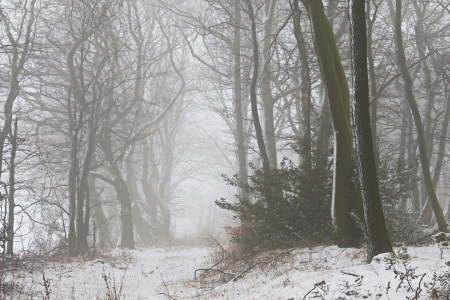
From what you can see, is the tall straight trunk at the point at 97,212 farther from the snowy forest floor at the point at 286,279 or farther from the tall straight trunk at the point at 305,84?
the tall straight trunk at the point at 305,84

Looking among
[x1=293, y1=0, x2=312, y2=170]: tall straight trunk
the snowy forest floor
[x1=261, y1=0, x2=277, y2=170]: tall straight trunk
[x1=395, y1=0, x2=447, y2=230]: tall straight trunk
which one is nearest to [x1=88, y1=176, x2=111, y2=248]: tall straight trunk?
the snowy forest floor

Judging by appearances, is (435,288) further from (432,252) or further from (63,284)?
(63,284)

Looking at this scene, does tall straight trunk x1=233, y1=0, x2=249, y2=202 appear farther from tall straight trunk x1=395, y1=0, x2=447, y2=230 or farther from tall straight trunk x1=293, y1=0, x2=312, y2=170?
tall straight trunk x1=395, y1=0, x2=447, y2=230

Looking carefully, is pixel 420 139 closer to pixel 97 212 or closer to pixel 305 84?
pixel 305 84

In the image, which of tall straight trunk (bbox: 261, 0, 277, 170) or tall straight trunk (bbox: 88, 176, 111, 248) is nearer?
tall straight trunk (bbox: 261, 0, 277, 170)

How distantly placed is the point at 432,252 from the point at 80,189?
964 cm

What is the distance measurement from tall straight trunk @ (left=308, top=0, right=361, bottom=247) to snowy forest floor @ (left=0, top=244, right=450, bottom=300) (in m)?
0.40

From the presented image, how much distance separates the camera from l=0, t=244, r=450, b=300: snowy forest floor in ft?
11.8

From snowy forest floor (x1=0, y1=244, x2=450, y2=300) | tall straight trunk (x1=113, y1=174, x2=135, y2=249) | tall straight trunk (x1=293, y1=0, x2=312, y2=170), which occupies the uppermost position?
tall straight trunk (x1=293, y1=0, x2=312, y2=170)

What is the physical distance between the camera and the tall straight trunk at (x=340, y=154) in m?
6.12

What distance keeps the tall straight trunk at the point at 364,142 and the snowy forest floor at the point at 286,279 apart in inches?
11.8

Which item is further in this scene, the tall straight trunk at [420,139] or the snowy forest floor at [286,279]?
the tall straight trunk at [420,139]

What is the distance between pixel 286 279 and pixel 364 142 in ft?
6.54

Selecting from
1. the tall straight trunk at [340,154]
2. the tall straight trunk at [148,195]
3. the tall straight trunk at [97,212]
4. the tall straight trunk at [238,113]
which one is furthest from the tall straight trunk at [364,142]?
the tall straight trunk at [148,195]
